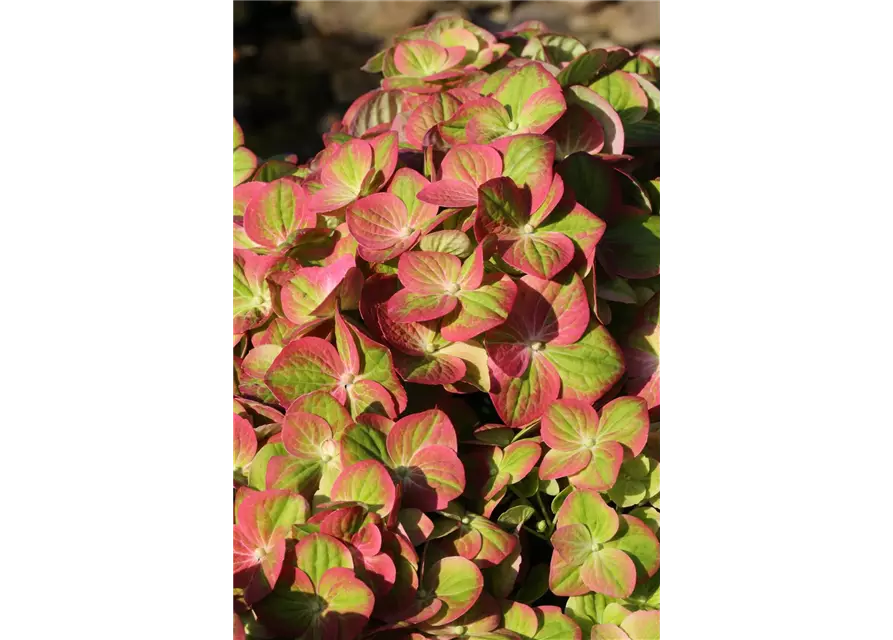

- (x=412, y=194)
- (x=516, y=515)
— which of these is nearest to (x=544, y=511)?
(x=516, y=515)

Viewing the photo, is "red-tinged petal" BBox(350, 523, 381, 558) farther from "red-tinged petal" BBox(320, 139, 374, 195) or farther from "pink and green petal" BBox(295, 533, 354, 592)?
"red-tinged petal" BBox(320, 139, 374, 195)

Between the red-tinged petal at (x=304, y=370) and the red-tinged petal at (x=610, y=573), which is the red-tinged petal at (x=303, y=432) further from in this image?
the red-tinged petal at (x=610, y=573)

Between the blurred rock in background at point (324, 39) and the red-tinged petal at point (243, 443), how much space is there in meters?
0.25

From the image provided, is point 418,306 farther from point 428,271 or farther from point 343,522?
point 343,522

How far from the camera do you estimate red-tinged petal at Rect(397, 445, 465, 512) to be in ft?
1.73

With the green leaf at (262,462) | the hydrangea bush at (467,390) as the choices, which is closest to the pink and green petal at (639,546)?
the hydrangea bush at (467,390)

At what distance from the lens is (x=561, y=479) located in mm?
587

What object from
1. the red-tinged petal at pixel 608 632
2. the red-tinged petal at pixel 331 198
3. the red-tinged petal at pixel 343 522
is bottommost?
the red-tinged petal at pixel 608 632

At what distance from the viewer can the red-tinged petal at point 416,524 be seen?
0.53 m

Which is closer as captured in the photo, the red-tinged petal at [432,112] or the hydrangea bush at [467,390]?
the hydrangea bush at [467,390]

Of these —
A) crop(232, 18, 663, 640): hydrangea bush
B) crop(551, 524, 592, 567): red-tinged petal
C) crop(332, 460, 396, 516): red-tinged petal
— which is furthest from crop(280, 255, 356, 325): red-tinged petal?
crop(551, 524, 592, 567): red-tinged petal
